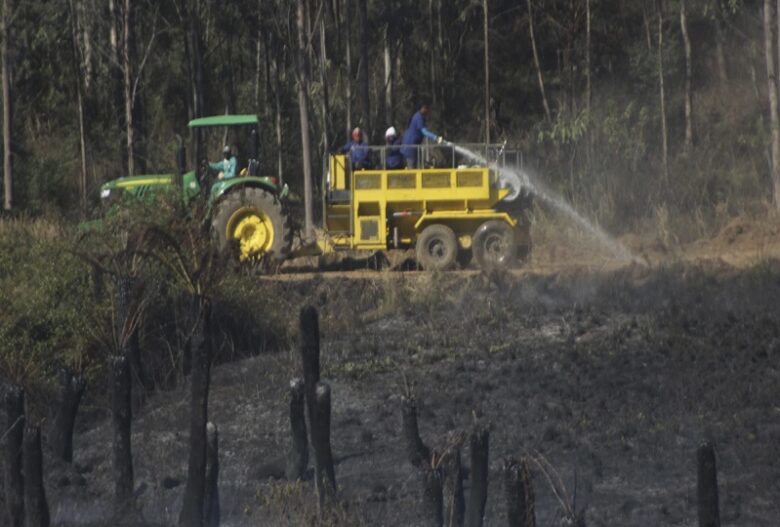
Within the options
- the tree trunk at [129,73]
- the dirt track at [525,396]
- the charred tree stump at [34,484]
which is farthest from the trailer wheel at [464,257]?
the charred tree stump at [34,484]

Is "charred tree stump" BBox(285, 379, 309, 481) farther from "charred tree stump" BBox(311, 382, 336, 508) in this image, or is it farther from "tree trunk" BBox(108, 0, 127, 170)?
"tree trunk" BBox(108, 0, 127, 170)

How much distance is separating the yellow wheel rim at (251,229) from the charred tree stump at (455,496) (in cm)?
1250

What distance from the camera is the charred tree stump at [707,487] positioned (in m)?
8.53

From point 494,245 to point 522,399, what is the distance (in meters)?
8.78

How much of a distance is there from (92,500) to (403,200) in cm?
1126

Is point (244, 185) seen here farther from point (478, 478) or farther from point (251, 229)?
point (478, 478)

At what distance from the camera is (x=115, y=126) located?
1479 inches

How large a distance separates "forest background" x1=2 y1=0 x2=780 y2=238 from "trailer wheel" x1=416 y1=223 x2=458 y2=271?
5.42 meters

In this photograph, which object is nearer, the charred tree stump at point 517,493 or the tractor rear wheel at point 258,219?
the charred tree stump at point 517,493

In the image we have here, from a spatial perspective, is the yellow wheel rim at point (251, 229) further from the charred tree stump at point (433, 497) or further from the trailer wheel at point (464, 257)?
the charred tree stump at point (433, 497)

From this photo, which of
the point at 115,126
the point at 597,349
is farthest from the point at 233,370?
the point at 115,126

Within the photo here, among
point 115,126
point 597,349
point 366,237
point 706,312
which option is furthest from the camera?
point 115,126

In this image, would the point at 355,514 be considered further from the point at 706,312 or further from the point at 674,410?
the point at 706,312

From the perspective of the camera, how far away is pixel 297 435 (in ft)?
39.7
